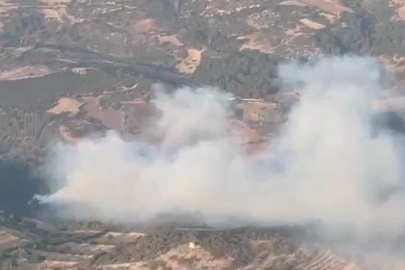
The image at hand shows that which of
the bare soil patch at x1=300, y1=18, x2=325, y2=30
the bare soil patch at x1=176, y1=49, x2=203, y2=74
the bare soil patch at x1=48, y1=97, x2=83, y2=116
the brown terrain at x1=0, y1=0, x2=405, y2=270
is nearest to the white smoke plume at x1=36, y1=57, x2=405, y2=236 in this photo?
the brown terrain at x1=0, y1=0, x2=405, y2=270

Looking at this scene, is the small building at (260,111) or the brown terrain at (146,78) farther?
the small building at (260,111)

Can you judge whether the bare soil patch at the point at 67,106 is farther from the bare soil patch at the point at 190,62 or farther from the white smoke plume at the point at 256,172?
the bare soil patch at the point at 190,62

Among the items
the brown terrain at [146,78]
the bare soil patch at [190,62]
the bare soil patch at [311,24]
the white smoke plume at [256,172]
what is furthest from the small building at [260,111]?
the bare soil patch at [311,24]

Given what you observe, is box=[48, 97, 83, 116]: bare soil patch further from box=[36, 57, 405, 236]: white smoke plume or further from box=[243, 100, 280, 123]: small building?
box=[243, 100, 280, 123]: small building

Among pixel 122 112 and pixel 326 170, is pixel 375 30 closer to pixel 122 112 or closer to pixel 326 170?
pixel 122 112

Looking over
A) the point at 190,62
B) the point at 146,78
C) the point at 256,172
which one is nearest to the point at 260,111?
the point at 146,78

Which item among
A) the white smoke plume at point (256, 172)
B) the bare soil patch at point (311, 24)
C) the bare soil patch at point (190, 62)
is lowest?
A: the white smoke plume at point (256, 172)

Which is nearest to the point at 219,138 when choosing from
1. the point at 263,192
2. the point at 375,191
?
the point at 263,192
